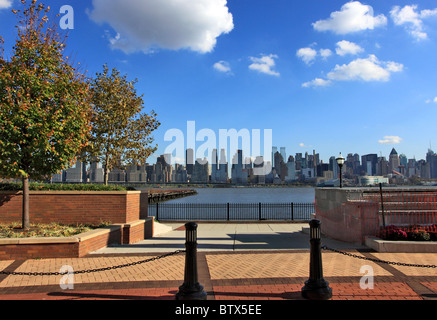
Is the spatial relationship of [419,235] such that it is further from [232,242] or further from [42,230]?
[42,230]

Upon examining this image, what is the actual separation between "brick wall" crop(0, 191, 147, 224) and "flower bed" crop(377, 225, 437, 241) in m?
8.21

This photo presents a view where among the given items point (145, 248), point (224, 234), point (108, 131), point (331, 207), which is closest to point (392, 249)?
point (331, 207)

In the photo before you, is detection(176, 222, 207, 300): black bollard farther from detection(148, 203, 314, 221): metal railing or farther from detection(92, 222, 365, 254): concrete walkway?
detection(148, 203, 314, 221): metal railing

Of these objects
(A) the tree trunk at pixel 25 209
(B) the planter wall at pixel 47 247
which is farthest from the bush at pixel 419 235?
(A) the tree trunk at pixel 25 209

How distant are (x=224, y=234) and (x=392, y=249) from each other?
621 cm

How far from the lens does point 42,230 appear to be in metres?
9.38

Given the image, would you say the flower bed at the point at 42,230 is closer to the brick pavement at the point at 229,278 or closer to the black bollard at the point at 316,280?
the brick pavement at the point at 229,278

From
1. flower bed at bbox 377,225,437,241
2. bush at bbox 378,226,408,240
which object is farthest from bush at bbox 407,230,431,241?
bush at bbox 378,226,408,240

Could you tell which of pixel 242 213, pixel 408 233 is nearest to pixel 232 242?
pixel 408 233

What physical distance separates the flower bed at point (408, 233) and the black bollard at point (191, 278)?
21.7 feet

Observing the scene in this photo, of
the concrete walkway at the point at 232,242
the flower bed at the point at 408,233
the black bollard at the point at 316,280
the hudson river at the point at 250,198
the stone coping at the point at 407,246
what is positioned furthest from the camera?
the hudson river at the point at 250,198

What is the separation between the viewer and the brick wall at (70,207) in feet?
34.9

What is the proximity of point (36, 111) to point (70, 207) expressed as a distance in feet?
10.8

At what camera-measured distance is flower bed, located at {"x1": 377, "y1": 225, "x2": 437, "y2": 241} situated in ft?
29.7
